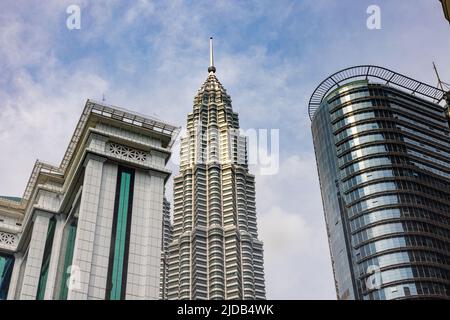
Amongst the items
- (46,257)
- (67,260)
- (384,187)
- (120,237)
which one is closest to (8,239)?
(46,257)

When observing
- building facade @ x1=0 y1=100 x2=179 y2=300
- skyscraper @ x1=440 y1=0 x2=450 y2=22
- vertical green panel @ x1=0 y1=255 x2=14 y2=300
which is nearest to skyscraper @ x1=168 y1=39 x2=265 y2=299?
vertical green panel @ x1=0 y1=255 x2=14 y2=300

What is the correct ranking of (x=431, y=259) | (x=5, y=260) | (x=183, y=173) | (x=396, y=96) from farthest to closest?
(x=183, y=173), (x=396, y=96), (x=431, y=259), (x=5, y=260)

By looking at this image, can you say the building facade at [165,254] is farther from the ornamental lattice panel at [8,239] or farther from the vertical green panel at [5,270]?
the ornamental lattice panel at [8,239]

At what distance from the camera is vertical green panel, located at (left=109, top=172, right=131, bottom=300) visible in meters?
63.9

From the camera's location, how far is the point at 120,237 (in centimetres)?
6744

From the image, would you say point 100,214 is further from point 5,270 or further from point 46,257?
point 5,270

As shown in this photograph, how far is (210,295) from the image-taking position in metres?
161

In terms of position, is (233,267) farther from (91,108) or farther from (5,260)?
(91,108)

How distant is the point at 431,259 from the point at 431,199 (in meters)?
13.7

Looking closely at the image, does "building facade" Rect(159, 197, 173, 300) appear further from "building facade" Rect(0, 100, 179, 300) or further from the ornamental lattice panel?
"building facade" Rect(0, 100, 179, 300)

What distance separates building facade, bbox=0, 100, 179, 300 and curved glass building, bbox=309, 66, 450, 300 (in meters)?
45.0

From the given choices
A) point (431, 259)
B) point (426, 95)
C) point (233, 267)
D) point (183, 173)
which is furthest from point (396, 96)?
point (183, 173)

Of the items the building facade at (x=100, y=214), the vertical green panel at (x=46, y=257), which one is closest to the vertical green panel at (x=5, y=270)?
the building facade at (x=100, y=214)
